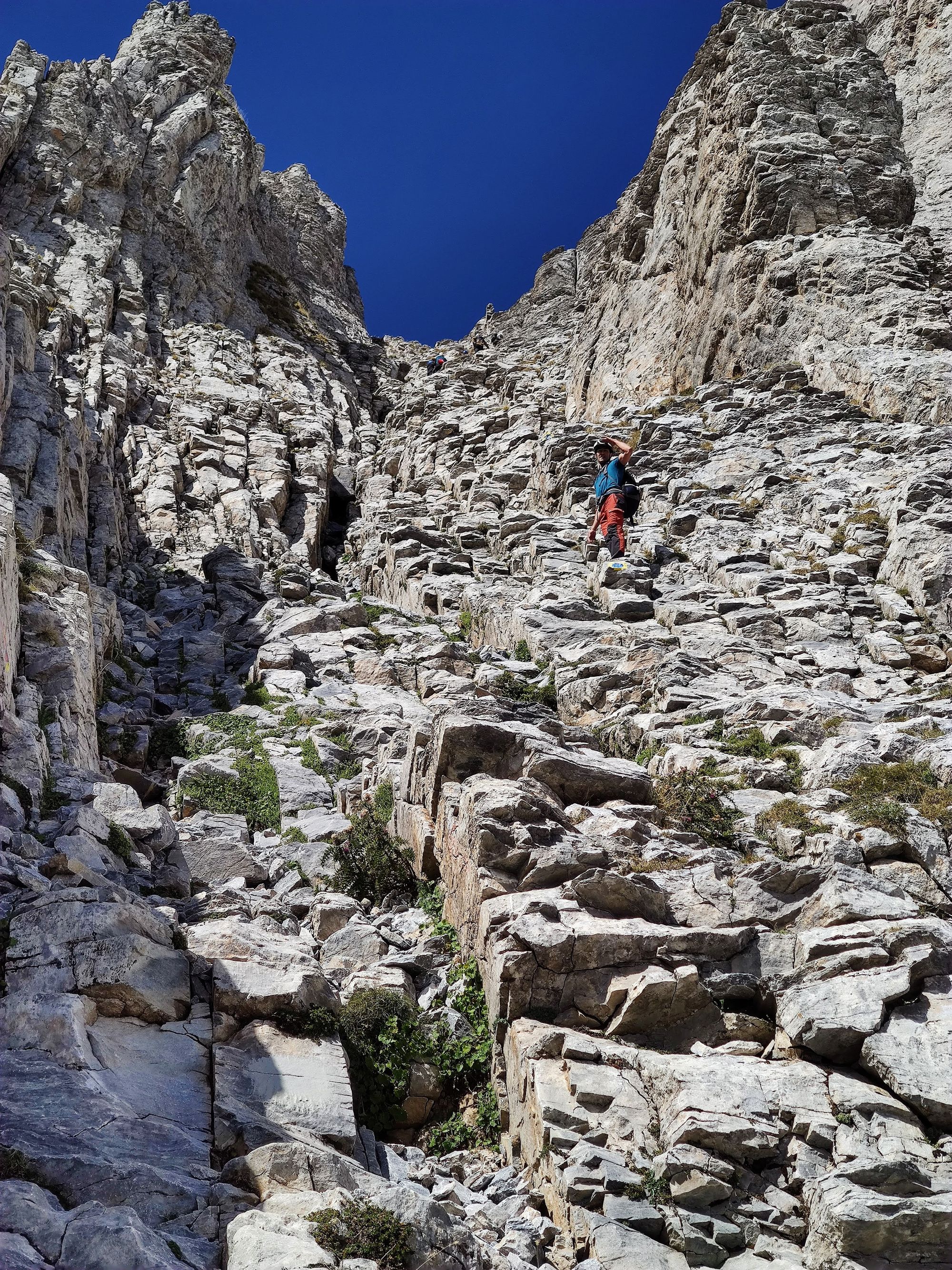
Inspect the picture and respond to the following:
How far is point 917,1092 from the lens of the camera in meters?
7.55

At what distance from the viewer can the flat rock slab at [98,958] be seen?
8.02 metres

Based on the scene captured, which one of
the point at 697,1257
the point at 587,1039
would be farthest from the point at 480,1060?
the point at 697,1257

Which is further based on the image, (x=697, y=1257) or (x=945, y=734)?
(x=945, y=734)

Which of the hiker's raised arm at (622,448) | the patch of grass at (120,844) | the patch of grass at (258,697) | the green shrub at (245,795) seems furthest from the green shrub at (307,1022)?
the hiker's raised arm at (622,448)

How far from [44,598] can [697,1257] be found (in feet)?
48.2

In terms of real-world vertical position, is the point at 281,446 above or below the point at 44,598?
above

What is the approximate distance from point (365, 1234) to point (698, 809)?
24.2ft

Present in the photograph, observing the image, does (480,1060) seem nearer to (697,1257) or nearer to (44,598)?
(697,1257)

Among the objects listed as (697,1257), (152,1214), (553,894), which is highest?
(553,894)

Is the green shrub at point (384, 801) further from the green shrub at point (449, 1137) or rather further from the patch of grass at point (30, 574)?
the patch of grass at point (30, 574)

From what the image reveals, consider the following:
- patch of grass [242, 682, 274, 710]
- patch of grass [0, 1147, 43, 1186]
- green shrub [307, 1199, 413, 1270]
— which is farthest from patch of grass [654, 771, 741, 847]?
patch of grass [242, 682, 274, 710]

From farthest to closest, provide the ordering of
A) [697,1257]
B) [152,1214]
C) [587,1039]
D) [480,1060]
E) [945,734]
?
[945,734], [480,1060], [587,1039], [697,1257], [152,1214]

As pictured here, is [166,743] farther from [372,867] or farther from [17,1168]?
[17,1168]

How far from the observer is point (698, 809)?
480 inches
